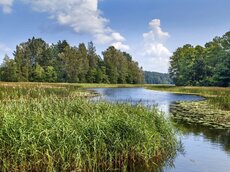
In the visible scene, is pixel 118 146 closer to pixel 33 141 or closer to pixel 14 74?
pixel 33 141

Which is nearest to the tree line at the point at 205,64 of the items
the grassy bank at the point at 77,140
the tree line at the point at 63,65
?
the tree line at the point at 63,65

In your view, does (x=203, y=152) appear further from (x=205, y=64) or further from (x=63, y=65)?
(x=63, y=65)

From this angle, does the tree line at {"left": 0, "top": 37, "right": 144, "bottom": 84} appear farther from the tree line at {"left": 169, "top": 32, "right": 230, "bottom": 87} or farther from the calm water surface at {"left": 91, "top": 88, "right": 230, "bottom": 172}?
the calm water surface at {"left": 91, "top": 88, "right": 230, "bottom": 172}

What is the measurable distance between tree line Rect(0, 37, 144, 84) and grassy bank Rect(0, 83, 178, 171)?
7789 centimetres

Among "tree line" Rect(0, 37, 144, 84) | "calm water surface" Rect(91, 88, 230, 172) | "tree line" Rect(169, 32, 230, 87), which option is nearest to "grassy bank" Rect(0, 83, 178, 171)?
"calm water surface" Rect(91, 88, 230, 172)

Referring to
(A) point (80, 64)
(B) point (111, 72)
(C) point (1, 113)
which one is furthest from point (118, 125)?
(B) point (111, 72)

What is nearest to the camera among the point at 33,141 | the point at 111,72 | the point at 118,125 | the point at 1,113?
the point at 33,141

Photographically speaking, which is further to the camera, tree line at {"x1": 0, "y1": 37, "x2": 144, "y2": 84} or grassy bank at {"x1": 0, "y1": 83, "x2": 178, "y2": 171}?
tree line at {"x1": 0, "y1": 37, "x2": 144, "y2": 84}

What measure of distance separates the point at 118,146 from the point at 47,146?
2.32 m

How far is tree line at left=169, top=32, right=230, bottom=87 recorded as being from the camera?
60200mm

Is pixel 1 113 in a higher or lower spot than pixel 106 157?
higher

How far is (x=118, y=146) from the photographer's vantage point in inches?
398

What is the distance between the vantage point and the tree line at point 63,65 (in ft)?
294

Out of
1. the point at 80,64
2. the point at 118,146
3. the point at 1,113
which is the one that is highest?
the point at 80,64
